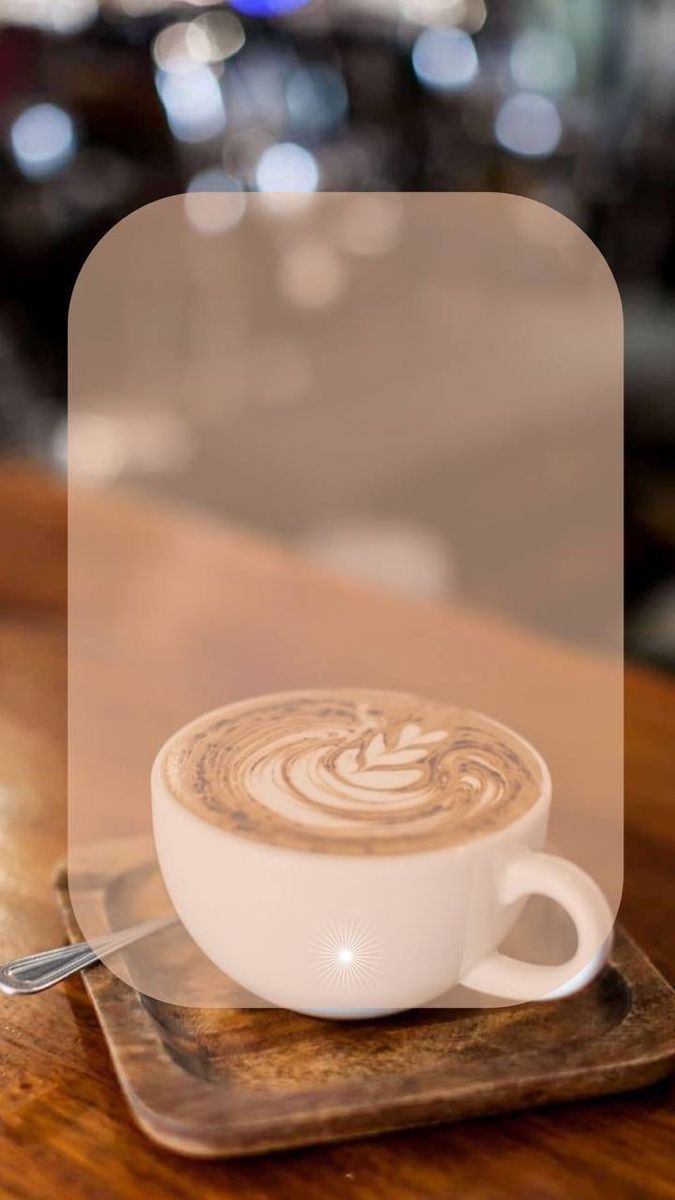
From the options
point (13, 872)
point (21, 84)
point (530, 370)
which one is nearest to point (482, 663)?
point (13, 872)

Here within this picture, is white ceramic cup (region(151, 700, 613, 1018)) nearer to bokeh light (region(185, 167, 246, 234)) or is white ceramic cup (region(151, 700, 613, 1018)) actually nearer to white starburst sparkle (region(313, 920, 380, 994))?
white starburst sparkle (region(313, 920, 380, 994))

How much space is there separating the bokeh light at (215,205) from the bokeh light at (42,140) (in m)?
0.34

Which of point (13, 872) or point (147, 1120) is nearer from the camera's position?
point (147, 1120)

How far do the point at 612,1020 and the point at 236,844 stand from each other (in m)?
0.13

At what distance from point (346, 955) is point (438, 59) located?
416 centimetres

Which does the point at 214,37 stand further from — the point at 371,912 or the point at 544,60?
the point at 371,912

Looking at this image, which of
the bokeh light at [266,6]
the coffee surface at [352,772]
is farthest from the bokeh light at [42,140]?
the coffee surface at [352,772]

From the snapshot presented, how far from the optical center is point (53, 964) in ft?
1.22

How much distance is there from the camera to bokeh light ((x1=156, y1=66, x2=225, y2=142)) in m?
3.45

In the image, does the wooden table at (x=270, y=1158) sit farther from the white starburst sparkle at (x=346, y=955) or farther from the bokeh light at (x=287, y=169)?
the bokeh light at (x=287, y=169)

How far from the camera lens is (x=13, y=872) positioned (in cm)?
46

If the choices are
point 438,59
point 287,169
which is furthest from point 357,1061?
point 438,59

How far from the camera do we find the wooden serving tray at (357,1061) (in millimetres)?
317

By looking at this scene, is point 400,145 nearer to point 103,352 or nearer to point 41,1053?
point 103,352
